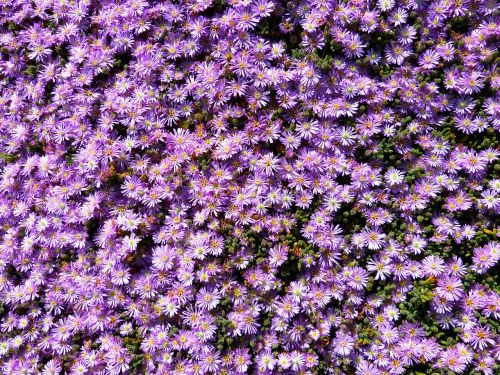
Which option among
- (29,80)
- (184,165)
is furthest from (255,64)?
(29,80)

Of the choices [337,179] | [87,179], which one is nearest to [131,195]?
Result: [87,179]

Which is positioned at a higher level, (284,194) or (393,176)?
(393,176)

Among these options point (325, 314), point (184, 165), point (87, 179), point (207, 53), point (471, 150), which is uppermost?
point (207, 53)

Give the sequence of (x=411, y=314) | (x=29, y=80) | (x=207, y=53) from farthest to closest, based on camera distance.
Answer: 1. (x=29, y=80)
2. (x=207, y=53)
3. (x=411, y=314)

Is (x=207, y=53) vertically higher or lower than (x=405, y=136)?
higher

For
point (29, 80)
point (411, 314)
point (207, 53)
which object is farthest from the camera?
point (29, 80)

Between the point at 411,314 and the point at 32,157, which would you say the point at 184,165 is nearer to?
the point at 32,157

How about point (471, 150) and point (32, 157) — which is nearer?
point (471, 150)
